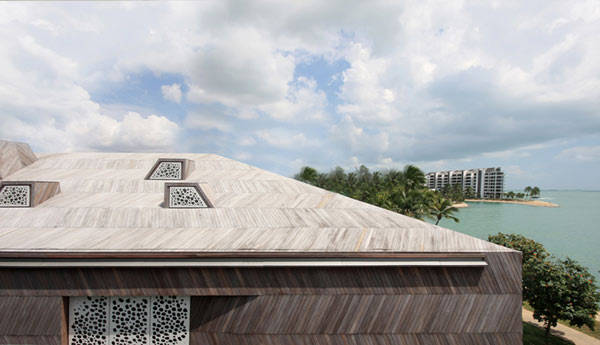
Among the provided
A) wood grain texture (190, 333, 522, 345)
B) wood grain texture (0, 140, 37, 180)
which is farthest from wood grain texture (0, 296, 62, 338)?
wood grain texture (0, 140, 37, 180)

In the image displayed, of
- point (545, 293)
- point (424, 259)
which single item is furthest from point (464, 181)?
point (424, 259)

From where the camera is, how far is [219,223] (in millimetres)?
6262

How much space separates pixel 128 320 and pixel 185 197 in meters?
3.03

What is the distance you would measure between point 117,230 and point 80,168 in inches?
266

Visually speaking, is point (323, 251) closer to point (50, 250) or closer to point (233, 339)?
point (233, 339)

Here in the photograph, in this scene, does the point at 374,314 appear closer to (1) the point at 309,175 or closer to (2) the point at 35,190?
(2) the point at 35,190

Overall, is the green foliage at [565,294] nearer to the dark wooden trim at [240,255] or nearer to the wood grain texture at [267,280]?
the wood grain texture at [267,280]

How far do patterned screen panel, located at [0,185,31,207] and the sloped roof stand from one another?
32 cm

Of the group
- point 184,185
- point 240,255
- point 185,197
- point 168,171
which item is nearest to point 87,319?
point 185,197

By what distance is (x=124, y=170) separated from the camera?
10.2 meters

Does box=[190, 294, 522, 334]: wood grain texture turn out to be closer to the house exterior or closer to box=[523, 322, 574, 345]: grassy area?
the house exterior

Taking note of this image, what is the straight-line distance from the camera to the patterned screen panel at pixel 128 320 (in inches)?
211

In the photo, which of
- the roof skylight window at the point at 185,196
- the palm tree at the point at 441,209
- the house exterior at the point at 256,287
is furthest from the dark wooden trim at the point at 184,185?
the palm tree at the point at 441,209

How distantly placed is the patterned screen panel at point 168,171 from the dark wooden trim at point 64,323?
183 inches
